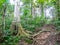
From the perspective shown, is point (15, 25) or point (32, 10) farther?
point (32, 10)

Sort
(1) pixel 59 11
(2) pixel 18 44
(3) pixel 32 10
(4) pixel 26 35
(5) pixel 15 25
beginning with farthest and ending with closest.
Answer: (3) pixel 32 10 → (1) pixel 59 11 → (5) pixel 15 25 → (4) pixel 26 35 → (2) pixel 18 44

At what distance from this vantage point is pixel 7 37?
8.98 metres

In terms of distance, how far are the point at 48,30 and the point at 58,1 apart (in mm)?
3544

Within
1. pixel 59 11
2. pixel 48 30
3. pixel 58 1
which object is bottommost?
pixel 48 30

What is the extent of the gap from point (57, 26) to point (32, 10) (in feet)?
20.6

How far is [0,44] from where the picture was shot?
8617mm

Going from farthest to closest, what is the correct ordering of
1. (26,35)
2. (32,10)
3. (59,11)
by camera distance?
(32,10)
(59,11)
(26,35)

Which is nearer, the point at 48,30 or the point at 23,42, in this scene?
the point at 23,42

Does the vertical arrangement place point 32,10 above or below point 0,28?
above

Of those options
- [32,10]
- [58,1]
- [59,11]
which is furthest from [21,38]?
[32,10]

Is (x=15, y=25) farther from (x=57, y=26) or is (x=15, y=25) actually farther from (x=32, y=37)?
(x=57, y=26)

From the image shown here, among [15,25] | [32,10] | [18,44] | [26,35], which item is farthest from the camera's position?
[32,10]

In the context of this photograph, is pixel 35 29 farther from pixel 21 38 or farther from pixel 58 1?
pixel 58 1

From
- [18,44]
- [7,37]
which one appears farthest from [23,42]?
[7,37]
